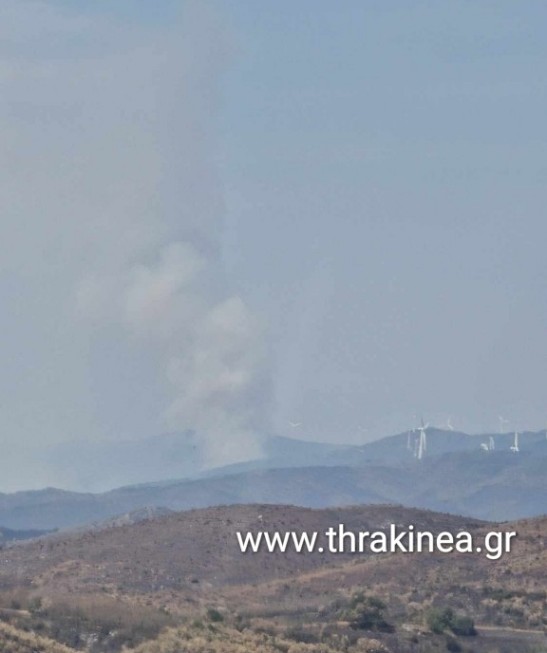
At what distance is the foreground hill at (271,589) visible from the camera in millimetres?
73062

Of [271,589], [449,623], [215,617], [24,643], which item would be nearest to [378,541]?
[271,589]

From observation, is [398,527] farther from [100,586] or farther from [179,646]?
[179,646]

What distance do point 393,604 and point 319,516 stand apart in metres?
53.6

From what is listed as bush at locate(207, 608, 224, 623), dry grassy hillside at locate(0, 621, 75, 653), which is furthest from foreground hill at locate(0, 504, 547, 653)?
dry grassy hillside at locate(0, 621, 75, 653)

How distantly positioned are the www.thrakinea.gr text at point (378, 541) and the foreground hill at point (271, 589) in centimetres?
107

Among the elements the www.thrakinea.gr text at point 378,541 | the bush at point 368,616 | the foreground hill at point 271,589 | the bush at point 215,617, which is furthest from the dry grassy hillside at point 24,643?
the www.thrakinea.gr text at point 378,541

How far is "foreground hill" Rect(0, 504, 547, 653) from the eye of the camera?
2876 inches

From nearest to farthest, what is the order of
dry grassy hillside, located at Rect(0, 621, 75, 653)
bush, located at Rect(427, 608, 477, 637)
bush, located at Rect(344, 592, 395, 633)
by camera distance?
dry grassy hillside, located at Rect(0, 621, 75, 653) < bush, located at Rect(344, 592, 395, 633) < bush, located at Rect(427, 608, 477, 637)

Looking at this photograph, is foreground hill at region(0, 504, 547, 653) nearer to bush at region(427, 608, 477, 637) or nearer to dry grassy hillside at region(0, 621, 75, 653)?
bush at region(427, 608, 477, 637)

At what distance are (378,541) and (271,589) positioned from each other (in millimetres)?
23886

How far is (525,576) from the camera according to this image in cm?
11394

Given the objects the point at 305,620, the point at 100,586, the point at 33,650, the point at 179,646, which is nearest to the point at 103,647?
the point at 179,646

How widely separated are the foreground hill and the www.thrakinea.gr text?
42.1 inches

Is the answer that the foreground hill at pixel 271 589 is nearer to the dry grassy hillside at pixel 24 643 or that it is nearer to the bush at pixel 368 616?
the bush at pixel 368 616
